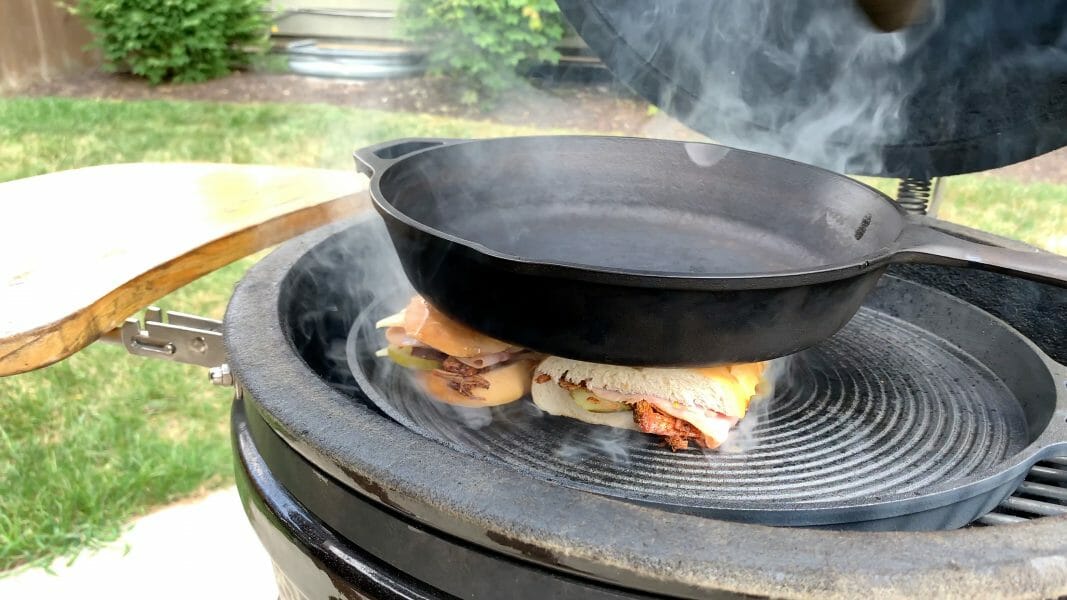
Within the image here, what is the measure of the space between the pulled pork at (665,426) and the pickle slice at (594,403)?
0.04 meters

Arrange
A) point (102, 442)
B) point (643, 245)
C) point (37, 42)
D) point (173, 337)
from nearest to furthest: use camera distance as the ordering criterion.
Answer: point (643, 245)
point (173, 337)
point (102, 442)
point (37, 42)

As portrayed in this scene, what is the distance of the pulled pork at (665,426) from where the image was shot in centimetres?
127

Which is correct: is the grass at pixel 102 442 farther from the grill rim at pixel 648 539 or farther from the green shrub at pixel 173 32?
the green shrub at pixel 173 32

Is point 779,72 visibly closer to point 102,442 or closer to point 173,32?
point 102,442

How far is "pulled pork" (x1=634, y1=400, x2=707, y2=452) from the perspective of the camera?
1.27 m

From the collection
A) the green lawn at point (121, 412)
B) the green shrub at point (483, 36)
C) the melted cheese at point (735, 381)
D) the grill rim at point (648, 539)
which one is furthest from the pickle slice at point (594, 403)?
the green shrub at point (483, 36)

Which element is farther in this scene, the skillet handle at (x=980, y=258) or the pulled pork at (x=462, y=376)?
the pulled pork at (x=462, y=376)

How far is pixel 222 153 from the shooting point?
5.62m

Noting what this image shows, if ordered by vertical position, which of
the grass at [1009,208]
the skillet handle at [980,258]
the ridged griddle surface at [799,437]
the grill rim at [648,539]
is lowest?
the grass at [1009,208]

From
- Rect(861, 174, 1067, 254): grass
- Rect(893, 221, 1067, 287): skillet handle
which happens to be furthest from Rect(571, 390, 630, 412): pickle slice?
Rect(861, 174, 1067, 254): grass

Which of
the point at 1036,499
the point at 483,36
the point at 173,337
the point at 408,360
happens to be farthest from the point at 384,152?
the point at 483,36

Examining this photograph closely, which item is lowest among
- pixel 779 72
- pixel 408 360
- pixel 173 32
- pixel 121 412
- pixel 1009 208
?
pixel 121 412

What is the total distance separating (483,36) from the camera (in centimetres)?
652

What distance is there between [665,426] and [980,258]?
499 mm
